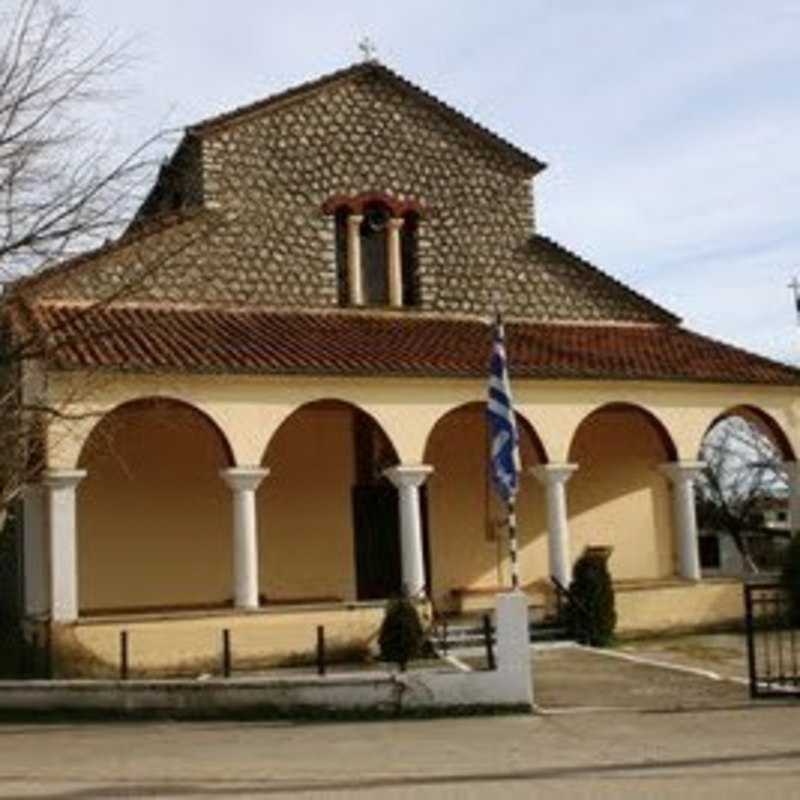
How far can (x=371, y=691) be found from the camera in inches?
651

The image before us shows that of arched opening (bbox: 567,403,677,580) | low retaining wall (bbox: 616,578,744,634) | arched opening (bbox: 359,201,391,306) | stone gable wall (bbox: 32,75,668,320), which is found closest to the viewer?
low retaining wall (bbox: 616,578,744,634)

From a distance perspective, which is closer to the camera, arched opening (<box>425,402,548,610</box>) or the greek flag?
the greek flag

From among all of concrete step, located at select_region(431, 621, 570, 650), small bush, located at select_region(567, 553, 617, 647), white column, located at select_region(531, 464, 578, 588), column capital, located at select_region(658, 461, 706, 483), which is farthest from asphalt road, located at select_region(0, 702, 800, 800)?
column capital, located at select_region(658, 461, 706, 483)

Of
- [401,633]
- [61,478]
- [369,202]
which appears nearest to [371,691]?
[401,633]

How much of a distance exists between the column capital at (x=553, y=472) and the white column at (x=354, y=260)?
178 inches

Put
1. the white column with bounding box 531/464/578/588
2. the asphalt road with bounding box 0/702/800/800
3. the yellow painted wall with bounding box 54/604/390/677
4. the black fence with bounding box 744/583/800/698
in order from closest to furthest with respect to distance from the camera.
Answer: the asphalt road with bounding box 0/702/800/800 < the black fence with bounding box 744/583/800/698 < the yellow painted wall with bounding box 54/604/390/677 < the white column with bounding box 531/464/578/588

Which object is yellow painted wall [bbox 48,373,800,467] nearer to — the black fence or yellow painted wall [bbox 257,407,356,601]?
yellow painted wall [bbox 257,407,356,601]

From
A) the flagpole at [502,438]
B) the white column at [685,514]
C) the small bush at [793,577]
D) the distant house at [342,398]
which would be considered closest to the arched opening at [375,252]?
the distant house at [342,398]

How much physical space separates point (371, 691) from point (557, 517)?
8197mm

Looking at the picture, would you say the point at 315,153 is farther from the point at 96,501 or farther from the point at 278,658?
the point at 278,658

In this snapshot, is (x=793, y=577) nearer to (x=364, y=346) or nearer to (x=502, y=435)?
(x=364, y=346)

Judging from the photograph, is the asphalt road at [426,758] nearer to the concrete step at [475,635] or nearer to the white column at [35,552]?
the white column at [35,552]

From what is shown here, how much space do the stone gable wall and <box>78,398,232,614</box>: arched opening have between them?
238 centimetres

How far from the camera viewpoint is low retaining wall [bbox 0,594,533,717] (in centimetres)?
1645
